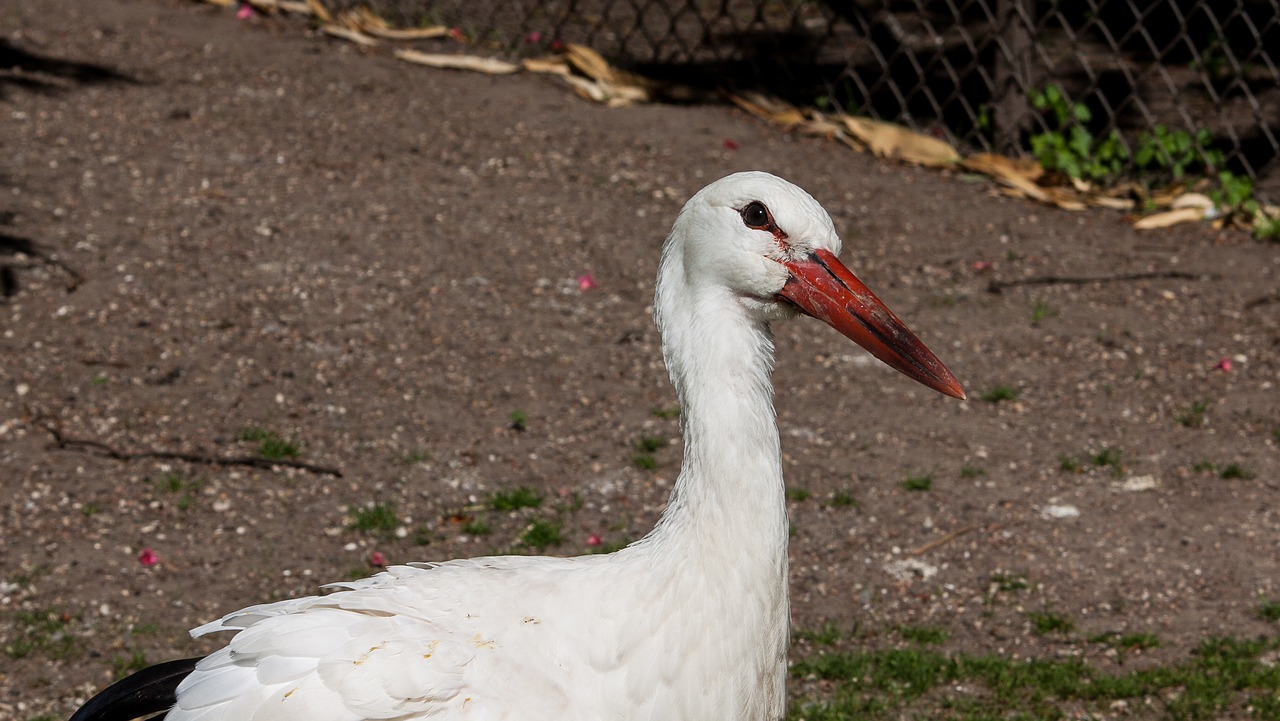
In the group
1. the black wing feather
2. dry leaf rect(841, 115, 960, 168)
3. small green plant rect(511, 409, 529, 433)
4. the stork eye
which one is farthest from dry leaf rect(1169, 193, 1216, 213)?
the black wing feather

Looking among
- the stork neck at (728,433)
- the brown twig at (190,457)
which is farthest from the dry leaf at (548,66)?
the stork neck at (728,433)

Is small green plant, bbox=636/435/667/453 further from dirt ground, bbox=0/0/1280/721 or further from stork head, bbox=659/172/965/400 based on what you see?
stork head, bbox=659/172/965/400

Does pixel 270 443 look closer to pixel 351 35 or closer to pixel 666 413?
pixel 666 413

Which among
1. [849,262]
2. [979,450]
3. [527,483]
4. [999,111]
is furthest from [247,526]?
[999,111]

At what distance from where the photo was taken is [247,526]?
485 cm

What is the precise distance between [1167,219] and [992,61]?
2128 millimetres

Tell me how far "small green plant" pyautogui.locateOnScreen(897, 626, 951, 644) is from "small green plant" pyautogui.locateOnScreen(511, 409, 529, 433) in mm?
1797

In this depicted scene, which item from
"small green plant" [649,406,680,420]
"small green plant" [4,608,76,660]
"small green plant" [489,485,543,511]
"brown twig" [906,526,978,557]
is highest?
"brown twig" [906,526,978,557]

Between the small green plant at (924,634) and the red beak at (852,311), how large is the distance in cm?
182

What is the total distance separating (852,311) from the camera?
9.23 ft

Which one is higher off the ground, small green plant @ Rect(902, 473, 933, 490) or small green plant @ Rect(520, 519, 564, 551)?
small green plant @ Rect(902, 473, 933, 490)

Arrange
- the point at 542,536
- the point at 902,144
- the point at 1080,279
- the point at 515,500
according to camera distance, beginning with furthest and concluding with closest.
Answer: the point at 902,144 → the point at 1080,279 → the point at 515,500 → the point at 542,536

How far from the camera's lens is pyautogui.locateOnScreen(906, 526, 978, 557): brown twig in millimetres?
4863

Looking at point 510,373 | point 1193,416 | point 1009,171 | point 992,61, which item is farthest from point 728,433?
point 992,61
